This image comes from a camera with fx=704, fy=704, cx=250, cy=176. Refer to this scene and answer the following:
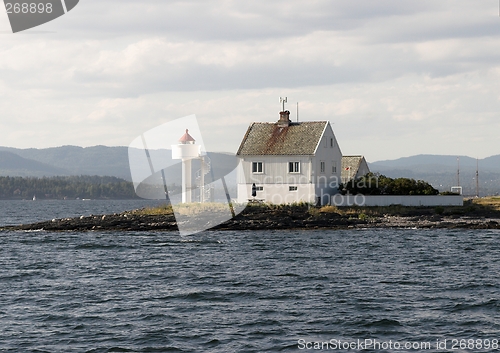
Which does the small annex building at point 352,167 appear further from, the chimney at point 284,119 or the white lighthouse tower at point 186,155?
the white lighthouse tower at point 186,155

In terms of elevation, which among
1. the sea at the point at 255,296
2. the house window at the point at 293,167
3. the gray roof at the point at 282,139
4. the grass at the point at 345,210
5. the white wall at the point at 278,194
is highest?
the gray roof at the point at 282,139

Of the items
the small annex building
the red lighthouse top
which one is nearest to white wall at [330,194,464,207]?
the small annex building

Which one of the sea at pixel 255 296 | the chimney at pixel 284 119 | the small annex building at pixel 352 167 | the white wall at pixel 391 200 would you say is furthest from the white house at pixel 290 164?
the sea at pixel 255 296

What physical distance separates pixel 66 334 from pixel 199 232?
29.4 meters

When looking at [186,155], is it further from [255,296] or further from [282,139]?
[255,296]

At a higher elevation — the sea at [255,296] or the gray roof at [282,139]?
the gray roof at [282,139]

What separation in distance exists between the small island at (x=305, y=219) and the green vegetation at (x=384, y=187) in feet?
7.51

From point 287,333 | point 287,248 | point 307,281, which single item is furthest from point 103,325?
point 287,248

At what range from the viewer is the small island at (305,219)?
4594 cm

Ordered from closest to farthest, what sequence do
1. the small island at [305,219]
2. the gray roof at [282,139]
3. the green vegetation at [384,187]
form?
the small island at [305,219]
the gray roof at [282,139]
the green vegetation at [384,187]

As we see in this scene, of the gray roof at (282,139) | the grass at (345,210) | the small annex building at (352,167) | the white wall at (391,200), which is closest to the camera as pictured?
the grass at (345,210)

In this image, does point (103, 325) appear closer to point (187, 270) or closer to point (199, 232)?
point (187, 270)

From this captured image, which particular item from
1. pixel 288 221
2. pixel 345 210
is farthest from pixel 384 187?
pixel 288 221

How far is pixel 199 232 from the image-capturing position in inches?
1855
